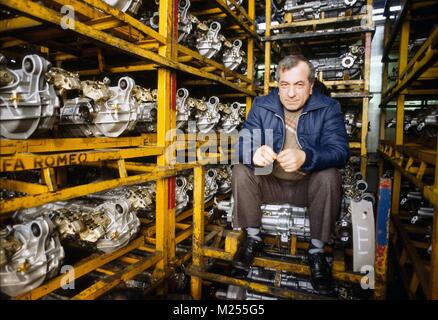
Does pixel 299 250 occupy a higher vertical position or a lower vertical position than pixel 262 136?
lower

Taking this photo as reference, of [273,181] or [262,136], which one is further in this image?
[262,136]

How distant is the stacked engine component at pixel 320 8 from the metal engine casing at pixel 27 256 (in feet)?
13.4

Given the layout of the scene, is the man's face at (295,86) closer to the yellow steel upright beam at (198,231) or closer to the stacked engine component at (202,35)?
the yellow steel upright beam at (198,231)

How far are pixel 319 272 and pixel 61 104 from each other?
2054mm

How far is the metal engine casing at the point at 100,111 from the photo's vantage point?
1883 mm

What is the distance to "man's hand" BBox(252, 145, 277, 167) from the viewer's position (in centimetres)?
196

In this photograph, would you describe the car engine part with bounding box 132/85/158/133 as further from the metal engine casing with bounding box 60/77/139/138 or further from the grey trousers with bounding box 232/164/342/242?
the grey trousers with bounding box 232/164/342/242

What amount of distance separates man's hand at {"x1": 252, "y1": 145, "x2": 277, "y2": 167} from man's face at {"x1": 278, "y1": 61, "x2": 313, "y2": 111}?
580mm

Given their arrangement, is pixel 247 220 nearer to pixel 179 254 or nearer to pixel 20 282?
pixel 179 254

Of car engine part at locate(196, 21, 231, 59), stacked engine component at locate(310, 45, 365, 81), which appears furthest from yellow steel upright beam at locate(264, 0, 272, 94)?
car engine part at locate(196, 21, 231, 59)
